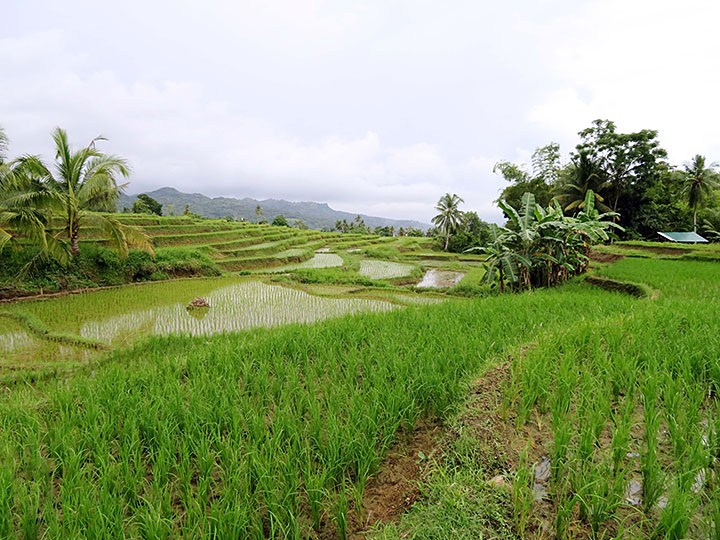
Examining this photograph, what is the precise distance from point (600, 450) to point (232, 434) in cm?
208

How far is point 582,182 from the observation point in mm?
18703

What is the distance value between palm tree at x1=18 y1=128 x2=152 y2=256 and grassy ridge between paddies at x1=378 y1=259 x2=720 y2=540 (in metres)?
10.7

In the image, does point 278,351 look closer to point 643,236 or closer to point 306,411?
point 306,411

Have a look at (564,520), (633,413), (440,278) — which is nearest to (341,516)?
(564,520)

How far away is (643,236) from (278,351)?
2296 cm

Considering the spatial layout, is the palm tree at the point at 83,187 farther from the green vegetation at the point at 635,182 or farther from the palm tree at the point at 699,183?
the palm tree at the point at 699,183

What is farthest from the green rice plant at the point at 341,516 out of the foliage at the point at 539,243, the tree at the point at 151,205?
the tree at the point at 151,205

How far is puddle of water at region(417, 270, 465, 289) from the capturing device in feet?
38.6

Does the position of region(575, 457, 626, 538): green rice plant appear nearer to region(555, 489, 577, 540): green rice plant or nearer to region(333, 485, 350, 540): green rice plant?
region(555, 489, 577, 540): green rice plant

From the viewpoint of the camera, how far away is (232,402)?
233 cm

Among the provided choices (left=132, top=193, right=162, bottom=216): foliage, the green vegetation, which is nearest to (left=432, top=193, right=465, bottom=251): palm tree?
the green vegetation

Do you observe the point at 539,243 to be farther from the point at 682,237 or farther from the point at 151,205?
the point at 151,205

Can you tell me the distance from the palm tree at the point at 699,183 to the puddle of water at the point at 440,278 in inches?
599

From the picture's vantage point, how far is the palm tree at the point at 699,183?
17.8 meters
